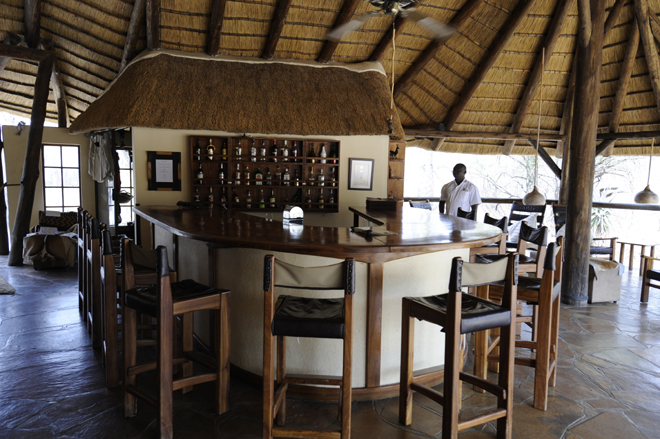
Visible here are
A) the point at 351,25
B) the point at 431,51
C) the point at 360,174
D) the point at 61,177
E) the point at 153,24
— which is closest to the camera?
the point at 351,25

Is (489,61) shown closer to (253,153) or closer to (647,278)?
(647,278)

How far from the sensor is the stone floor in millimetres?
2609

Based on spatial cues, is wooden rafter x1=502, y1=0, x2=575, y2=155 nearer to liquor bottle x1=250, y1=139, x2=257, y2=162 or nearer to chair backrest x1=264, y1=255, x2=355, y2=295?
liquor bottle x1=250, y1=139, x2=257, y2=162

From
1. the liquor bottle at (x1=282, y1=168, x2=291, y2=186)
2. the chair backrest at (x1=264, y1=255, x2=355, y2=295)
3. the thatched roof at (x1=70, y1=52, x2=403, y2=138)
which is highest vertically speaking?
the thatched roof at (x1=70, y1=52, x2=403, y2=138)

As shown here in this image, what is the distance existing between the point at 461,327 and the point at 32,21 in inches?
298

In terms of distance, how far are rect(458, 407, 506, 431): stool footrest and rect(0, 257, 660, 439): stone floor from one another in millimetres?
273

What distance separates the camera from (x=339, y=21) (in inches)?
255

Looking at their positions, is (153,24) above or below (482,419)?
above

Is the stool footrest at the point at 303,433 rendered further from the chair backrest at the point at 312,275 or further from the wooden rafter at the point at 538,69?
the wooden rafter at the point at 538,69

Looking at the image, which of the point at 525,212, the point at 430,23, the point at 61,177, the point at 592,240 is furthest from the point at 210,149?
the point at 592,240

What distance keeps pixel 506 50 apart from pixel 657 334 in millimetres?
5123

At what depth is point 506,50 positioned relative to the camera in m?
7.61

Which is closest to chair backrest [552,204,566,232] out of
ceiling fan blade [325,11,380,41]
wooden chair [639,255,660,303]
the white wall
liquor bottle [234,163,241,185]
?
wooden chair [639,255,660,303]

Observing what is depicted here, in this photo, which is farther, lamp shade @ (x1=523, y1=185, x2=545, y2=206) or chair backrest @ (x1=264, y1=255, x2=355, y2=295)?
lamp shade @ (x1=523, y1=185, x2=545, y2=206)
